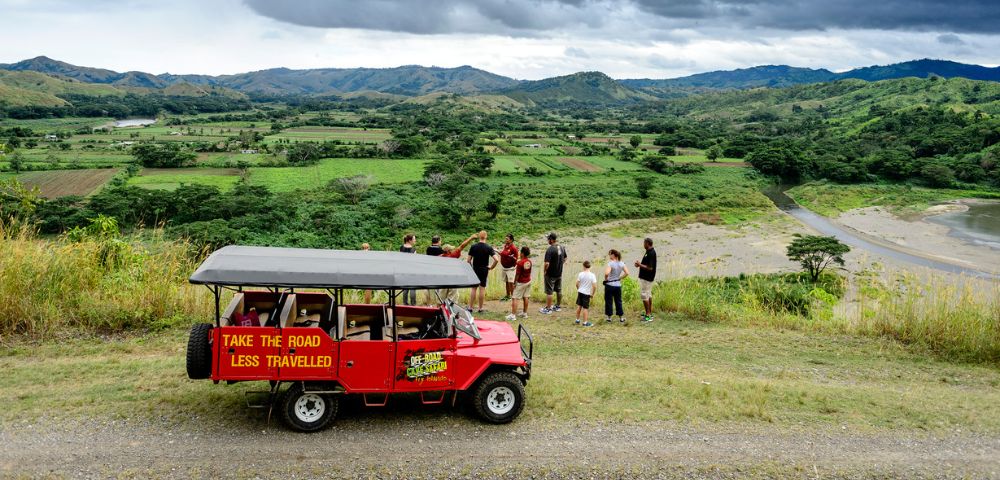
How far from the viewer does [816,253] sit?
121 feet

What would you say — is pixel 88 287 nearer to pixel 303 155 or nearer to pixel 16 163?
pixel 16 163

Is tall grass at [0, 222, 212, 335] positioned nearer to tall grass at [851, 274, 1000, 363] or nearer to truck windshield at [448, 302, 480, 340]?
truck windshield at [448, 302, 480, 340]

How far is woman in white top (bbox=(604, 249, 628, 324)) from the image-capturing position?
13742 mm

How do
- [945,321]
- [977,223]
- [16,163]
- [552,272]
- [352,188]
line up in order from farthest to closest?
1. [16,163]
2. [352,188]
3. [977,223]
4. [552,272]
5. [945,321]

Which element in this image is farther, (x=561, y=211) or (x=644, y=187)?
(x=644, y=187)

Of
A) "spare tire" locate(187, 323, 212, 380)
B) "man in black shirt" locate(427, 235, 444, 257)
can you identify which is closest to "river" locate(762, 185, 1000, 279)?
"man in black shirt" locate(427, 235, 444, 257)

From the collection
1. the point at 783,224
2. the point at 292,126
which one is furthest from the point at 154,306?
the point at 292,126

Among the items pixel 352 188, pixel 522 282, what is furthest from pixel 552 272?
pixel 352 188

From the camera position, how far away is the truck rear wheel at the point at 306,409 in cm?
767

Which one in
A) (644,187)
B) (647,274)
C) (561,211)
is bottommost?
(561,211)

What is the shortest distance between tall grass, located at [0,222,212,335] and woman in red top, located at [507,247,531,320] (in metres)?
6.54

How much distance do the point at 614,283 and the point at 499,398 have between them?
6326 millimetres

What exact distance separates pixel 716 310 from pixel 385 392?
935 centimetres

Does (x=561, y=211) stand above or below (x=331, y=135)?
below
